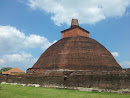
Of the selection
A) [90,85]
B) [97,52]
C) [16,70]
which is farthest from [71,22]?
[16,70]

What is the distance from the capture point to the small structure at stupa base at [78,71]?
1029 centimetres

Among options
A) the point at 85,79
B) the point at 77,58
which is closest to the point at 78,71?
the point at 85,79

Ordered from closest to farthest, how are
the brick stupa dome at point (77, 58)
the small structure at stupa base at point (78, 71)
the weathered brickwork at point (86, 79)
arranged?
1. the weathered brickwork at point (86, 79)
2. the small structure at stupa base at point (78, 71)
3. the brick stupa dome at point (77, 58)

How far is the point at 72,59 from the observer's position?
1569 centimetres

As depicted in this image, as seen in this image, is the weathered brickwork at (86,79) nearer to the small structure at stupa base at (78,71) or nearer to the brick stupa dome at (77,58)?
the small structure at stupa base at (78,71)

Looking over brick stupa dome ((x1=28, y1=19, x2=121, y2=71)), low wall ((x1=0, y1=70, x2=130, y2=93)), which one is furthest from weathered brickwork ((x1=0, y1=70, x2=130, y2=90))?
brick stupa dome ((x1=28, y1=19, x2=121, y2=71))

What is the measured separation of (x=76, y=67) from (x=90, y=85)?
4.13 metres

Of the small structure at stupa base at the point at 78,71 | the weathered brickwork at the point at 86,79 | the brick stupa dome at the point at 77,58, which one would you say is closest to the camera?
the weathered brickwork at the point at 86,79

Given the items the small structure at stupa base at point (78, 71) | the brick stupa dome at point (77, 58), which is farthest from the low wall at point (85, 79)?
the brick stupa dome at point (77, 58)

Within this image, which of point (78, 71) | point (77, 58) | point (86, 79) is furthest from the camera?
point (77, 58)

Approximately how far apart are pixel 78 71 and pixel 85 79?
1.10 meters

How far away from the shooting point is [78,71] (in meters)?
12.2

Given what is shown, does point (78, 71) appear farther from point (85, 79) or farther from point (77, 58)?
point (77, 58)

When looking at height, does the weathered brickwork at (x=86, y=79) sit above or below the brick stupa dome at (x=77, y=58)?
below
